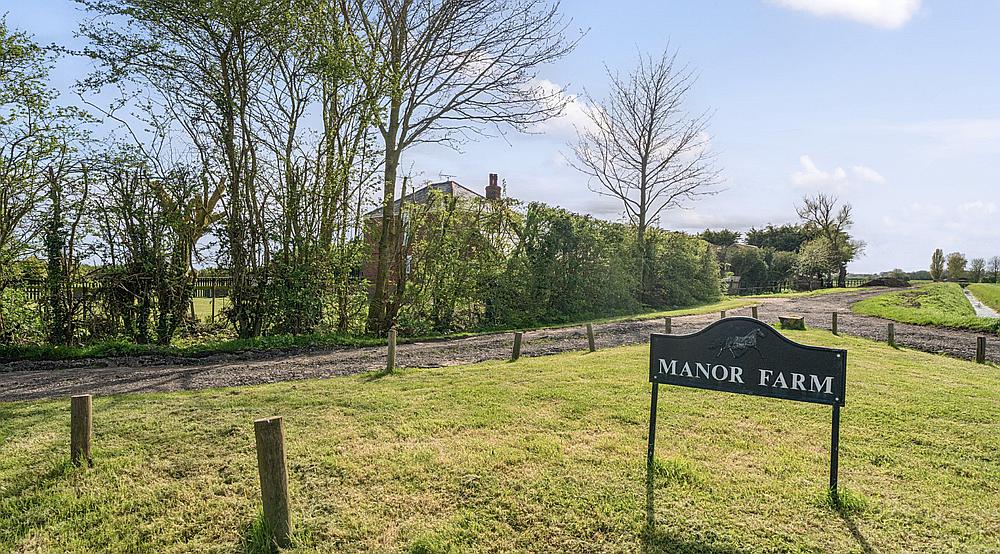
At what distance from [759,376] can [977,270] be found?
9356 centimetres

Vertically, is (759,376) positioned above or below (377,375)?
above

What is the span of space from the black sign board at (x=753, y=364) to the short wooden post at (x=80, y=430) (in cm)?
510

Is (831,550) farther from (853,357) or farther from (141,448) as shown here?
(853,357)

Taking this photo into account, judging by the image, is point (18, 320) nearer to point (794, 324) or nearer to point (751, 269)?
point (794, 324)

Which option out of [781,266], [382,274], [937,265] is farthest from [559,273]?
[937,265]

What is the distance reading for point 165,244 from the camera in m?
11.2

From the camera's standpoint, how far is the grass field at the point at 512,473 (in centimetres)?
369

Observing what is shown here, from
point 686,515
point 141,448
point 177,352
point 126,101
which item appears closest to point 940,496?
point 686,515

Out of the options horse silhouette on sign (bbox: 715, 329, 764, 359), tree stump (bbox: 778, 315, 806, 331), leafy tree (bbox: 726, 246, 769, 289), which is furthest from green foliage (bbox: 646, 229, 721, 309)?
leafy tree (bbox: 726, 246, 769, 289)

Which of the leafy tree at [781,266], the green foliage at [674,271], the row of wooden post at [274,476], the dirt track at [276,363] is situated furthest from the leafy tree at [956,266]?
the row of wooden post at [274,476]

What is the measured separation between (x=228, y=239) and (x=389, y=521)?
9731 mm

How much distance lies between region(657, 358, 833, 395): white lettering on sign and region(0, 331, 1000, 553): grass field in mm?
864

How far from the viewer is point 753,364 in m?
4.16

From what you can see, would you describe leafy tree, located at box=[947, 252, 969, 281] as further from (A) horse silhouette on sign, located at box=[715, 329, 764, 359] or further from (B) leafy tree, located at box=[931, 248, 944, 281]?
(A) horse silhouette on sign, located at box=[715, 329, 764, 359]
